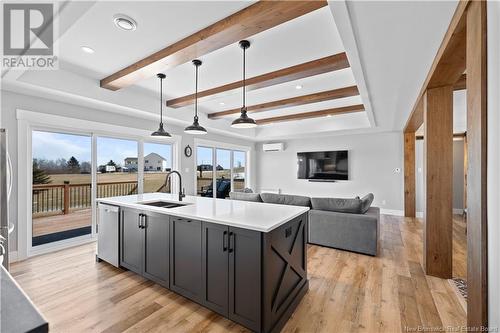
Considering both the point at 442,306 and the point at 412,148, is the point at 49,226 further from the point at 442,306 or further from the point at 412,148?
the point at 412,148

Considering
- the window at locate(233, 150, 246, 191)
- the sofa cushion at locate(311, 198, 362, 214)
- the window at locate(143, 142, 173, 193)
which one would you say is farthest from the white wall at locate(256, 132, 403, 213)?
the window at locate(143, 142, 173, 193)

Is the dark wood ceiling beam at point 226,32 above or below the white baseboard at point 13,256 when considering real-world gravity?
above

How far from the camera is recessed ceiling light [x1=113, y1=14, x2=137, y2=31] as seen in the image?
200 centimetres

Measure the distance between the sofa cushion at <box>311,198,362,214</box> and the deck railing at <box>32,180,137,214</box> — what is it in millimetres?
3886

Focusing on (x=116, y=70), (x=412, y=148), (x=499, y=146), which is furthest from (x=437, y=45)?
(x=412, y=148)

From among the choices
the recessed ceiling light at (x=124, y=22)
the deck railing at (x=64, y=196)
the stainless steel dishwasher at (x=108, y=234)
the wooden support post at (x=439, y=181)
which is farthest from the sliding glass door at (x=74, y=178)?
the wooden support post at (x=439, y=181)

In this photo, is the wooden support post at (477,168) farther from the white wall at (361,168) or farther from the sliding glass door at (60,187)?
the white wall at (361,168)

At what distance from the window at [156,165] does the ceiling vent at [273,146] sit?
11.7ft

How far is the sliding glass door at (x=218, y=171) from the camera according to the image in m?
6.39

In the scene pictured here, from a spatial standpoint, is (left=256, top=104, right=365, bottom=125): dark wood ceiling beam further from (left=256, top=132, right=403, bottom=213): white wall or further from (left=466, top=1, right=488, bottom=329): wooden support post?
(left=466, top=1, right=488, bottom=329): wooden support post

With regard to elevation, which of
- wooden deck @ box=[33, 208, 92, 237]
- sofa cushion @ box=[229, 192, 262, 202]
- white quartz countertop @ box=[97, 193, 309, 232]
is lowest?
wooden deck @ box=[33, 208, 92, 237]

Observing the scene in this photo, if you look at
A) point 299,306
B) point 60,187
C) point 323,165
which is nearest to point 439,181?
point 299,306

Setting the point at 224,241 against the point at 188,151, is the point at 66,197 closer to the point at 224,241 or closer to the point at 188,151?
the point at 188,151

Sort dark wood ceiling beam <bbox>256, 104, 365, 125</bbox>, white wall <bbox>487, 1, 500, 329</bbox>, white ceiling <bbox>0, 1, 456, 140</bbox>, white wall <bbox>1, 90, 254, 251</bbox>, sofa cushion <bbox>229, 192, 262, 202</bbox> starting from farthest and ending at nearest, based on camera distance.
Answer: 1. dark wood ceiling beam <bbox>256, 104, 365, 125</bbox>
2. sofa cushion <bbox>229, 192, 262, 202</bbox>
3. white wall <bbox>1, 90, 254, 251</bbox>
4. white ceiling <bbox>0, 1, 456, 140</bbox>
5. white wall <bbox>487, 1, 500, 329</bbox>
